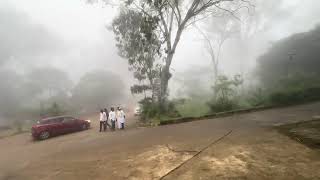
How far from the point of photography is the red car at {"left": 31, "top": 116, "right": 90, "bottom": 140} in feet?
66.5

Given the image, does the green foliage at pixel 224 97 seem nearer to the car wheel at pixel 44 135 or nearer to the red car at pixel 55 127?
the red car at pixel 55 127

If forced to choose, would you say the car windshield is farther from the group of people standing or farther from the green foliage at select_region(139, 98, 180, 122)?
the green foliage at select_region(139, 98, 180, 122)

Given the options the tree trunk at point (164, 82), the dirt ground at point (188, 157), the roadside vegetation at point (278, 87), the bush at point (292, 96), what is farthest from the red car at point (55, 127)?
the bush at point (292, 96)

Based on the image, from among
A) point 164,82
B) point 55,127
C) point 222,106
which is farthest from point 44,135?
point 222,106

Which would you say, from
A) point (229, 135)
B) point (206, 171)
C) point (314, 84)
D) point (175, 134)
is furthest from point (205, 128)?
point (314, 84)

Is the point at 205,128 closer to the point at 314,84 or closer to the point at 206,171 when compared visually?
the point at 206,171

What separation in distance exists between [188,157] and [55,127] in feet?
45.9

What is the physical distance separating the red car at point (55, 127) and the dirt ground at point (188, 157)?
609cm

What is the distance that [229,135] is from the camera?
38.9ft

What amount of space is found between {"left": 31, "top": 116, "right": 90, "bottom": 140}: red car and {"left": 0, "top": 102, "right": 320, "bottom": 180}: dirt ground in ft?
20.0

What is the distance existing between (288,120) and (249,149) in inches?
214

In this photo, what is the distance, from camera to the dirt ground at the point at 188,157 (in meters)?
7.75

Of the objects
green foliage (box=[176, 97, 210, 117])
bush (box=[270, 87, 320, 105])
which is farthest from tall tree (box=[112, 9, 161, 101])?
bush (box=[270, 87, 320, 105])

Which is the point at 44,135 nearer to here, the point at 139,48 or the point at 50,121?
the point at 50,121
